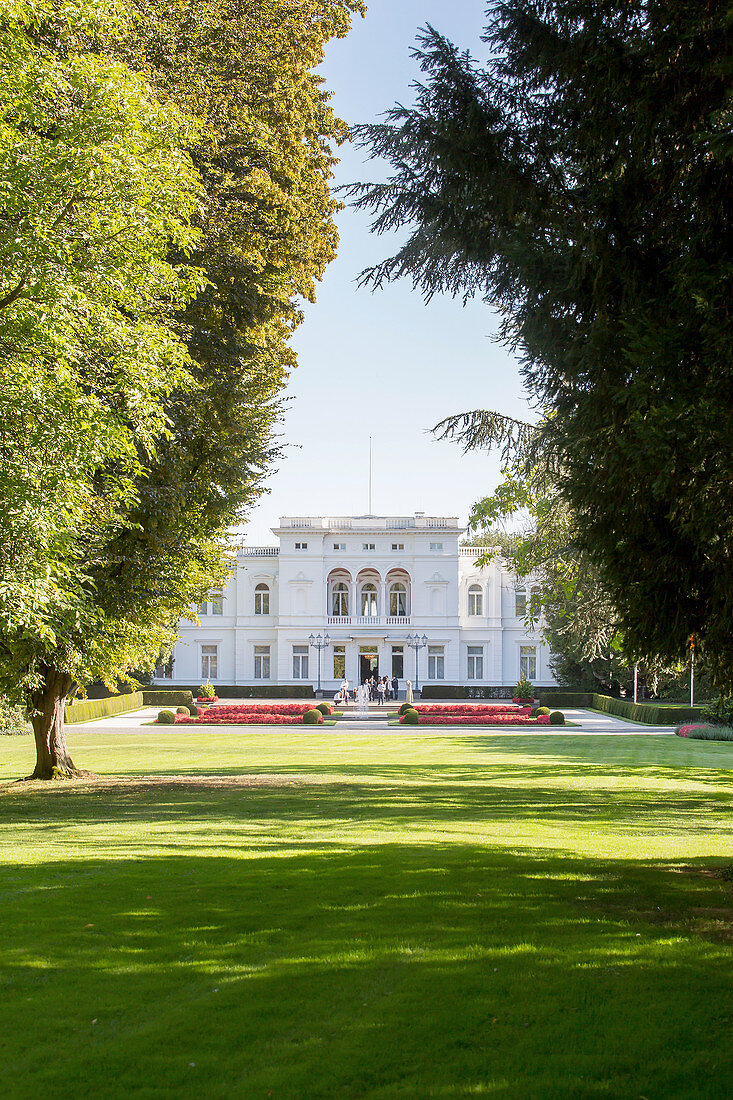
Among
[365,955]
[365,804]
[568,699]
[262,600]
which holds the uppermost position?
[262,600]

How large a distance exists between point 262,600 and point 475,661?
15.0 meters

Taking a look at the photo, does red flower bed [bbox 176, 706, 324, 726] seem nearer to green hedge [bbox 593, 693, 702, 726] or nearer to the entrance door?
green hedge [bbox 593, 693, 702, 726]

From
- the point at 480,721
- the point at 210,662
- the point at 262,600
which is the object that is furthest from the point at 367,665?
the point at 480,721

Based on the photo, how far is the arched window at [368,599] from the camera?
2383 inches

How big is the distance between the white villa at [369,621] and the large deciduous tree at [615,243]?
50675 millimetres

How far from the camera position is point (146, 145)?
392 inches

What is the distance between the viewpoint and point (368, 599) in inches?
2393

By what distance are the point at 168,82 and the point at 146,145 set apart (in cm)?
282

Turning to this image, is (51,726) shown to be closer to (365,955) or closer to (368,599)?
(365,955)

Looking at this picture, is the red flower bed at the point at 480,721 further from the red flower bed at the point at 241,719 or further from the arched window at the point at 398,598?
the arched window at the point at 398,598

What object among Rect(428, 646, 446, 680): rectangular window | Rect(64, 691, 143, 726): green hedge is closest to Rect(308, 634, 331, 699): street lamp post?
Rect(428, 646, 446, 680): rectangular window

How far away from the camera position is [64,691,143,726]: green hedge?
37588 millimetres

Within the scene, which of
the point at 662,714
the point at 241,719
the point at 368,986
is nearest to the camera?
the point at 368,986

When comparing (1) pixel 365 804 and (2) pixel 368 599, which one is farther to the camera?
(2) pixel 368 599
